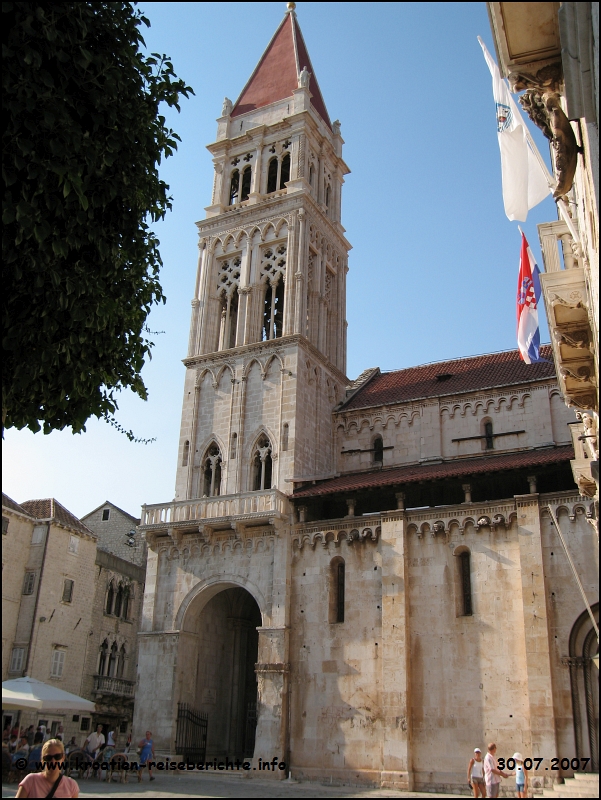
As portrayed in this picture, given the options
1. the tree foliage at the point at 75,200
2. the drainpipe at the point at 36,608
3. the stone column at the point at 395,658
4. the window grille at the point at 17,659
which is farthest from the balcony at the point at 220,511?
the tree foliage at the point at 75,200

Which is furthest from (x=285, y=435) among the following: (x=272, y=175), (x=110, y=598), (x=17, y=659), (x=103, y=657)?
(x=103, y=657)

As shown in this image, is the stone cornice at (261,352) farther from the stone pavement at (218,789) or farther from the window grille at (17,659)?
the stone pavement at (218,789)

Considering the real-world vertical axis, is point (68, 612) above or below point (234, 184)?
below

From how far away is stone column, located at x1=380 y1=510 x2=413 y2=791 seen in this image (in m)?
22.7

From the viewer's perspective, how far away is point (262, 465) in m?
30.0

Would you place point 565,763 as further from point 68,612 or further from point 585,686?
point 68,612

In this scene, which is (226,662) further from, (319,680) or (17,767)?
(17,767)

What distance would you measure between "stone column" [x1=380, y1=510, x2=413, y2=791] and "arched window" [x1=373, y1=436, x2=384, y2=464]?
5220 mm

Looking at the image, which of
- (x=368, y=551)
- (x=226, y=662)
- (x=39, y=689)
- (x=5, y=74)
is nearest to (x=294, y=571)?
(x=368, y=551)

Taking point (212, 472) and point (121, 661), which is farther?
point (121, 661)

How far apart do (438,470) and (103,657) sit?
2422 cm

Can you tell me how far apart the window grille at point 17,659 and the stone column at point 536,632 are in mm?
23705

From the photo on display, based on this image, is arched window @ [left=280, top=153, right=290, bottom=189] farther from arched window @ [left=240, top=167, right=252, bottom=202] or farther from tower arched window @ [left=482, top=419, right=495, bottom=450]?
tower arched window @ [left=482, top=419, right=495, bottom=450]

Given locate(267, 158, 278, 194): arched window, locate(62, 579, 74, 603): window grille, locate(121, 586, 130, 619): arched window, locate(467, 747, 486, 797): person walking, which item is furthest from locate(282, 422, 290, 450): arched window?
locate(121, 586, 130, 619): arched window
